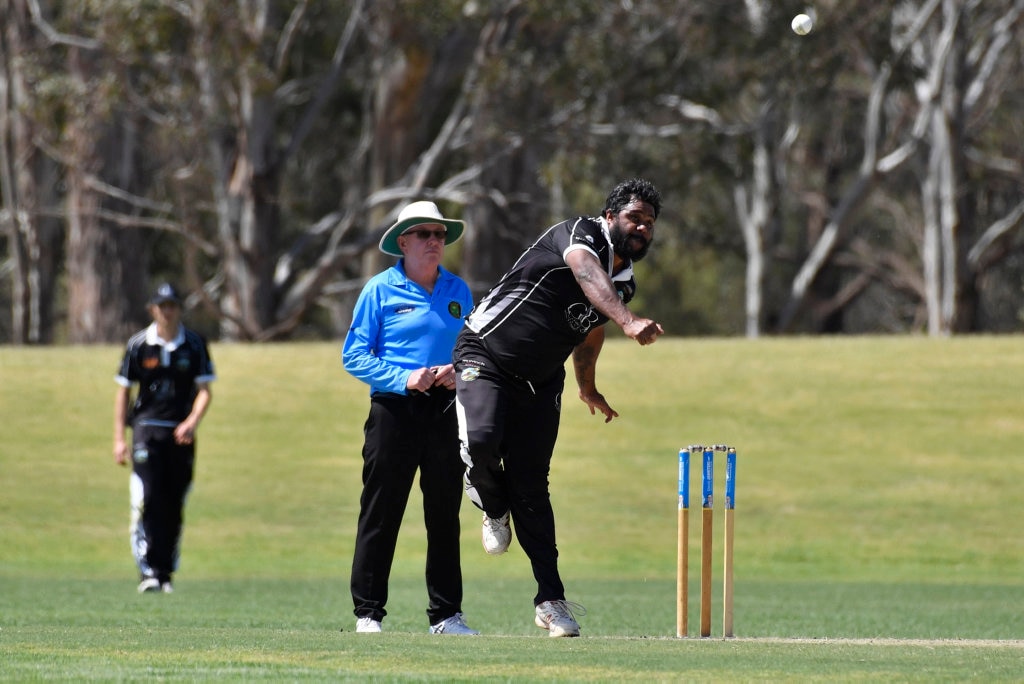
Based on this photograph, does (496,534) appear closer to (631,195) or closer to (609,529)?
(631,195)

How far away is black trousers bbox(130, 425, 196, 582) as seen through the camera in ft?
39.9

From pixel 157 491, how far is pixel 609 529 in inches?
318

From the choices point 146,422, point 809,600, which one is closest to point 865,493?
point 809,600

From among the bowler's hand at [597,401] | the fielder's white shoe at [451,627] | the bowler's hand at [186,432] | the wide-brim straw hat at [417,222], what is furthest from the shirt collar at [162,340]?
the bowler's hand at [597,401]

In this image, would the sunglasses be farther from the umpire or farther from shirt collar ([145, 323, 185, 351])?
shirt collar ([145, 323, 185, 351])

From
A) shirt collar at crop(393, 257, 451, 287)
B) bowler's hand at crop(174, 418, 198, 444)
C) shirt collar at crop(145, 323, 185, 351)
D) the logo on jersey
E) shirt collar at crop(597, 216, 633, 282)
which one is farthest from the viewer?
shirt collar at crop(145, 323, 185, 351)

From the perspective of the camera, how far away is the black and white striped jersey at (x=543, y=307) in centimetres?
762

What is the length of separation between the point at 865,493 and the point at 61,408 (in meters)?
11.1

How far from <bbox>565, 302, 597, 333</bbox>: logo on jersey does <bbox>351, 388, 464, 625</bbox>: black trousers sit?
91 centimetres

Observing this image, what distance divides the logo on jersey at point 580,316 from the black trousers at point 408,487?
909 mm

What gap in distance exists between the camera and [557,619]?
7.73 meters

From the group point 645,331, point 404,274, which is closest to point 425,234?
point 404,274

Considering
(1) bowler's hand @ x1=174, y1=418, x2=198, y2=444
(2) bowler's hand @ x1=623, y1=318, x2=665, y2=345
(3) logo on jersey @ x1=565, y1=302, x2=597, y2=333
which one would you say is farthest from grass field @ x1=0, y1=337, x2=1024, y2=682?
(3) logo on jersey @ x1=565, y1=302, x2=597, y2=333

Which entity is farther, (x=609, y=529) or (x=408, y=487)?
(x=609, y=529)
